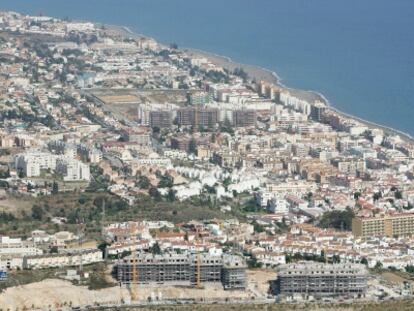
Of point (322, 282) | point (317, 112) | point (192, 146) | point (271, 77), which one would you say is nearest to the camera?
point (322, 282)

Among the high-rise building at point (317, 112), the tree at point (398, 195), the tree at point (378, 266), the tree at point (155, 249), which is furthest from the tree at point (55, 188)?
the high-rise building at point (317, 112)

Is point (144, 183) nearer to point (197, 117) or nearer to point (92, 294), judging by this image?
point (197, 117)

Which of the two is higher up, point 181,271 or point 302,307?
point 181,271

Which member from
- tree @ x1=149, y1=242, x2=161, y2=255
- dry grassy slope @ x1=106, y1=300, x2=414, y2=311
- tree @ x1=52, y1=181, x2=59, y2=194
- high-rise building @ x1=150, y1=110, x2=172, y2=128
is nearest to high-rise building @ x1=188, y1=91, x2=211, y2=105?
high-rise building @ x1=150, y1=110, x2=172, y2=128

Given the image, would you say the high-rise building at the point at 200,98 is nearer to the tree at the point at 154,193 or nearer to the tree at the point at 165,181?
the tree at the point at 165,181

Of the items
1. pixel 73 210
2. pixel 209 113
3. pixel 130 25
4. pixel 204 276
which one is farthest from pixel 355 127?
pixel 130 25

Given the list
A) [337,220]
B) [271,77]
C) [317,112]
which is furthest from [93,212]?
[271,77]

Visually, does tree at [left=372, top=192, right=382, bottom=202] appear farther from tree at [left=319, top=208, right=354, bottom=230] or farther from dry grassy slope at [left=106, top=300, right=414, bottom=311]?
dry grassy slope at [left=106, top=300, right=414, bottom=311]

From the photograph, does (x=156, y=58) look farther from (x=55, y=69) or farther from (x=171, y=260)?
(x=171, y=260)
